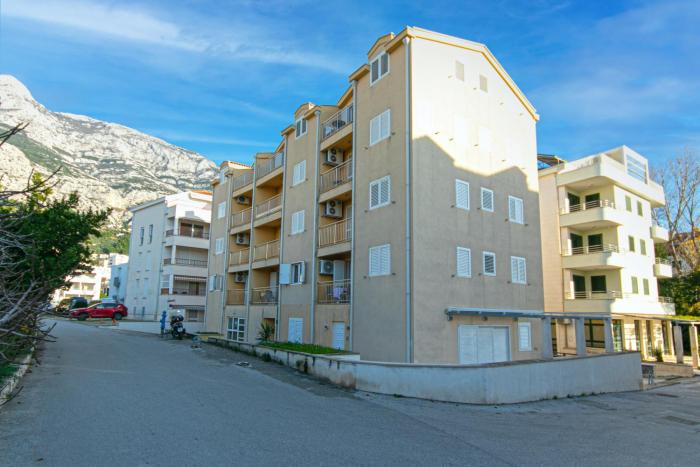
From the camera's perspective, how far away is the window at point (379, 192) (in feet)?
64.5

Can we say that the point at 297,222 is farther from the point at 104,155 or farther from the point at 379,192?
the point at 104,155

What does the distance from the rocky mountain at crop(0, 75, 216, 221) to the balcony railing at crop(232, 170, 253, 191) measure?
87.1 metres

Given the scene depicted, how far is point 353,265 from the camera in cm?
2067

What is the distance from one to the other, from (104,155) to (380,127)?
508 feet

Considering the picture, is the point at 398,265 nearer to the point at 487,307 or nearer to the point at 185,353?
the point at 487,307

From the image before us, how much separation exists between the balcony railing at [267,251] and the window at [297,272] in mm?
3240

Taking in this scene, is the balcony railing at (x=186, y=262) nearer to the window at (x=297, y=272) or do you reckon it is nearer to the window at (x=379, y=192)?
the window at (x=297, y=272)

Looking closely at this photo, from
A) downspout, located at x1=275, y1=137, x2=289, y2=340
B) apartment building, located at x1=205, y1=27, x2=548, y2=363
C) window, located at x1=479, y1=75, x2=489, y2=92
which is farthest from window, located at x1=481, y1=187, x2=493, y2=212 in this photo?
downspout, located at x1=275, y1=137, x2=289, y2=340

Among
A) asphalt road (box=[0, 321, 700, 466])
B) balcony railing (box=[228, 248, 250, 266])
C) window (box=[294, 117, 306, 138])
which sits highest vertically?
window (box=[294, 117, 306, 138])

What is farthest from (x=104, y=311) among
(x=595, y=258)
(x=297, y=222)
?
(x=595, y=258)

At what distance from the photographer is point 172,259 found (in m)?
47.6

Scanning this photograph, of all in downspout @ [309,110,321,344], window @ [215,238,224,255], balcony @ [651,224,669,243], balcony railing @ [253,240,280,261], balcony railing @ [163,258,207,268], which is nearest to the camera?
downspout @ [309,110,321,344]

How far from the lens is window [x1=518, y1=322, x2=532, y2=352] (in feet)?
71.7

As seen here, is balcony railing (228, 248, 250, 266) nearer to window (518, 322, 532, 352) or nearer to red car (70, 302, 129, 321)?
window (518, 322, 532, 352)
